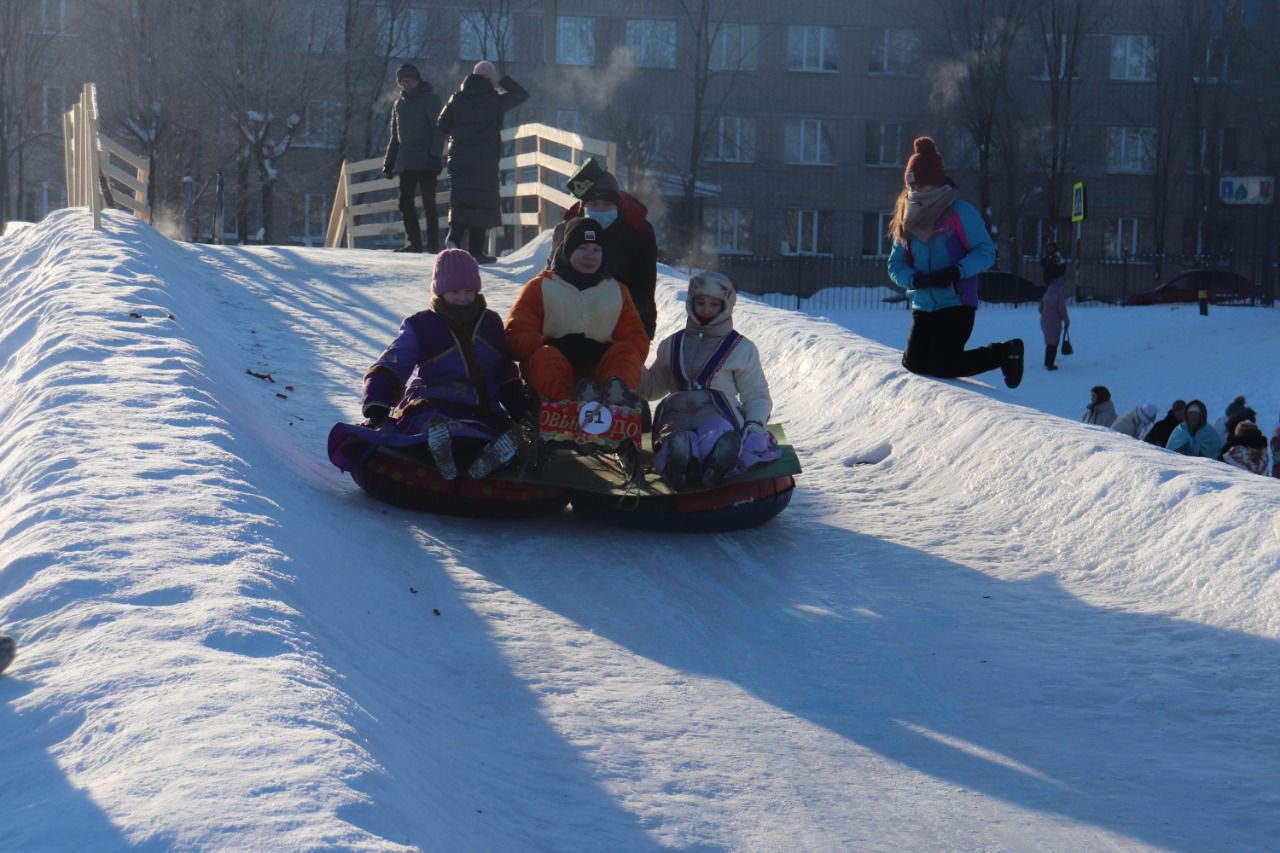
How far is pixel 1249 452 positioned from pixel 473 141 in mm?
7969

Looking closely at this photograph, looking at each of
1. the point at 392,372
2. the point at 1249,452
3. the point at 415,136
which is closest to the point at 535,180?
the point at 415,136

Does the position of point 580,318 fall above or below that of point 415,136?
below

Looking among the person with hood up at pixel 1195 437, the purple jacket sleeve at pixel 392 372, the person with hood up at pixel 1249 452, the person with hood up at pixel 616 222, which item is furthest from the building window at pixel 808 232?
the purple jacket sleeve at pixel 392 372

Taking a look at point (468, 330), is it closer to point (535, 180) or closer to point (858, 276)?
point (535, 180)

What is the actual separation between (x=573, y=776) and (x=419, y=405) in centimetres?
298

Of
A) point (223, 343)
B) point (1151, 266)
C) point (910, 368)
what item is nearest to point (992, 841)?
point (910, 368)

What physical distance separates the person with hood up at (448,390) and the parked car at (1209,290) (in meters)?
28.0

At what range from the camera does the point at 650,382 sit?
22.7 feet

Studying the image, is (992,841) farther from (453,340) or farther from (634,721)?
(453,340)

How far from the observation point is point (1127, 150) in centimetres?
4506

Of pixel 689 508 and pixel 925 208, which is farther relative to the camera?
pixel 925 208

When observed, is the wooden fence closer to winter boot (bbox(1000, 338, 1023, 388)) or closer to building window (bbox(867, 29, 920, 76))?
winter boot (bbox(1000, 338, 1023, 388))

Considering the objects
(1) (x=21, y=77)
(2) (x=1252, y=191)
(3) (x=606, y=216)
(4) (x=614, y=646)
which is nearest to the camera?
(4) (x=614, y=646)

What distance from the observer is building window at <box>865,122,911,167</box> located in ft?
145
